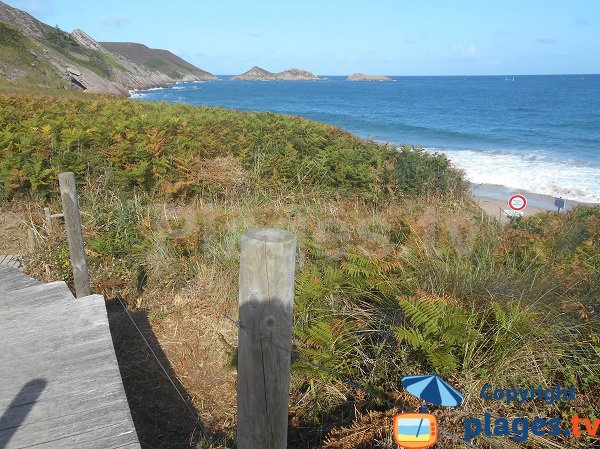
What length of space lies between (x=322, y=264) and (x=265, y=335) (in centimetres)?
332

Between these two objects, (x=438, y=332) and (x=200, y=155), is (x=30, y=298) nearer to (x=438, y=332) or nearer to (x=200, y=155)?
(x=438, y=332)

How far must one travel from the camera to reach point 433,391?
2055mm

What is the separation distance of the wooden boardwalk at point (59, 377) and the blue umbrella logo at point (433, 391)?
64.4 inches

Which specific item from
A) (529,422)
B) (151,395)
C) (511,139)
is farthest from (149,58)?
(529,422)

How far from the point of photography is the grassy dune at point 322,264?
360 cm

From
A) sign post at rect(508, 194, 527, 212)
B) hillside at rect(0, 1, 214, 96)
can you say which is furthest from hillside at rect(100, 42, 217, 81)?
sign post at rect(508, 194, 527, 212)

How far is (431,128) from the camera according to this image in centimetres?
4362

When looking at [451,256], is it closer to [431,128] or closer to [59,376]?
[59,376]

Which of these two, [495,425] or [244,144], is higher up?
[244,144]

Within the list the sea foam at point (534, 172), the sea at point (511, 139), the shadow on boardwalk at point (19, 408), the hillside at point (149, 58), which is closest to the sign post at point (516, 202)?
the sea at point (511, 139)

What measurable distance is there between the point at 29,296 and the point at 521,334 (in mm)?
4281

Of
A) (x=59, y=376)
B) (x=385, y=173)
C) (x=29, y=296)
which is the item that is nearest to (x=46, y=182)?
(x=29, y=296)

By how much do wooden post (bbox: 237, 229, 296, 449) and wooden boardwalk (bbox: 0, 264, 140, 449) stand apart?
96cm

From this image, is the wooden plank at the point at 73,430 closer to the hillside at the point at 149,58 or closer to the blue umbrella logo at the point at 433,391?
the blue umbrella logo at the point at 433,391
